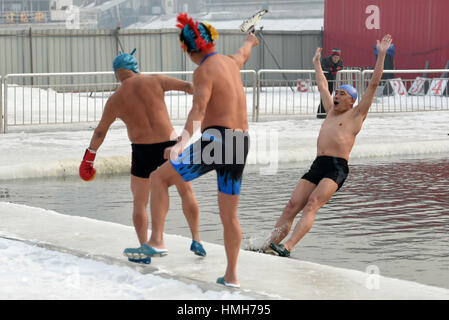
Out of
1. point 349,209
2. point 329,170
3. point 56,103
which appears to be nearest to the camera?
point 329,170

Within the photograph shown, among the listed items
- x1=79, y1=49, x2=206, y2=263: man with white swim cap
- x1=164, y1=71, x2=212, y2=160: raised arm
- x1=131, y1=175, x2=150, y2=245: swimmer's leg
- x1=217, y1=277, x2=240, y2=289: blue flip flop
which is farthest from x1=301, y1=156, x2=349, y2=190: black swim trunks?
x1=164, y1=71, x2=212, y2=160: raised arm

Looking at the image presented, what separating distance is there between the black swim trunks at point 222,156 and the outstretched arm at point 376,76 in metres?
1.86

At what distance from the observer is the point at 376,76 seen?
7809 mm

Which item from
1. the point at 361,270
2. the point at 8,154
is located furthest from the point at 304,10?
the point at 361,270

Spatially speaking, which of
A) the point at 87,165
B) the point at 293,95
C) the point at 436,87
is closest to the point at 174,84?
the point at 87,165

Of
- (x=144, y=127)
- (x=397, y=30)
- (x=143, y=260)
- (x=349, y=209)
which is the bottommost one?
(x=349, y=209)

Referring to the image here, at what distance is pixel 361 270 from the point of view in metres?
7.29

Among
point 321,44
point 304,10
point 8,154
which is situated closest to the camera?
point 8,154

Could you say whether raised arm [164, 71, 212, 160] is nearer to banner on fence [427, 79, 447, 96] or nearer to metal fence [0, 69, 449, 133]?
metal fence [0, 69, 449, 133]

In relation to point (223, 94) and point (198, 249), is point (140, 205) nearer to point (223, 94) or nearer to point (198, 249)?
point (198, 249)

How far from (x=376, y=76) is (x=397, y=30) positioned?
26.3 metres

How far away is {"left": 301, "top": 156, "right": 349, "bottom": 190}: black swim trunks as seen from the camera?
8.17 m
